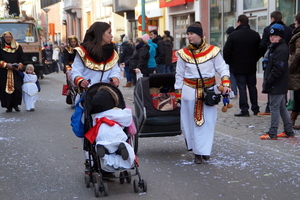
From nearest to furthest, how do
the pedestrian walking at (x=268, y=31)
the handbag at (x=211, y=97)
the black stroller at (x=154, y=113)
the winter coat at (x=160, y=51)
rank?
the handbag at (x=211, y=97)
the black stroller at (x=154, y=113)
the pedestrian walking at (x=268, y=31)
the winter coat at (x=160, y=51)

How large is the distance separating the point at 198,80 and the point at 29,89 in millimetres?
7112

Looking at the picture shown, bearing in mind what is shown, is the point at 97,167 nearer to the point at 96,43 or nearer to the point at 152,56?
the point at 96,43

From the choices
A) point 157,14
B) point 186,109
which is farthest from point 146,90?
point 157,14

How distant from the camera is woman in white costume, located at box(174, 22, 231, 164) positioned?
646cm

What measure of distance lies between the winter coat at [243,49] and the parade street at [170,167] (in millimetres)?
1156

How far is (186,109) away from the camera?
6.61m

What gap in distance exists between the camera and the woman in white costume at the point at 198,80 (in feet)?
21.2

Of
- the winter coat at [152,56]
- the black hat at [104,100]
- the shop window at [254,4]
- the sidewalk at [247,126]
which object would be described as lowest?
the sidewalk at [247,126]

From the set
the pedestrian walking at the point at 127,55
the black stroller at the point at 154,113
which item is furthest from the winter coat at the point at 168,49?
the black stroller at the point at 154,113

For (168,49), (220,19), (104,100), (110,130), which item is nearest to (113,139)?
(110,130)

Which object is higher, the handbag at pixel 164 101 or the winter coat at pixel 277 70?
the winter coat at pixel 277 70

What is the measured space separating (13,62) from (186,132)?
6.90 m

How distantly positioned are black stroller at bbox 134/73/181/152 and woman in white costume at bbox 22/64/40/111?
19.5 feet

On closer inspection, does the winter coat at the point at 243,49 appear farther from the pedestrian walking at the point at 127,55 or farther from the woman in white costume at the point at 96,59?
the pedestrian walking at the point at 127,55
